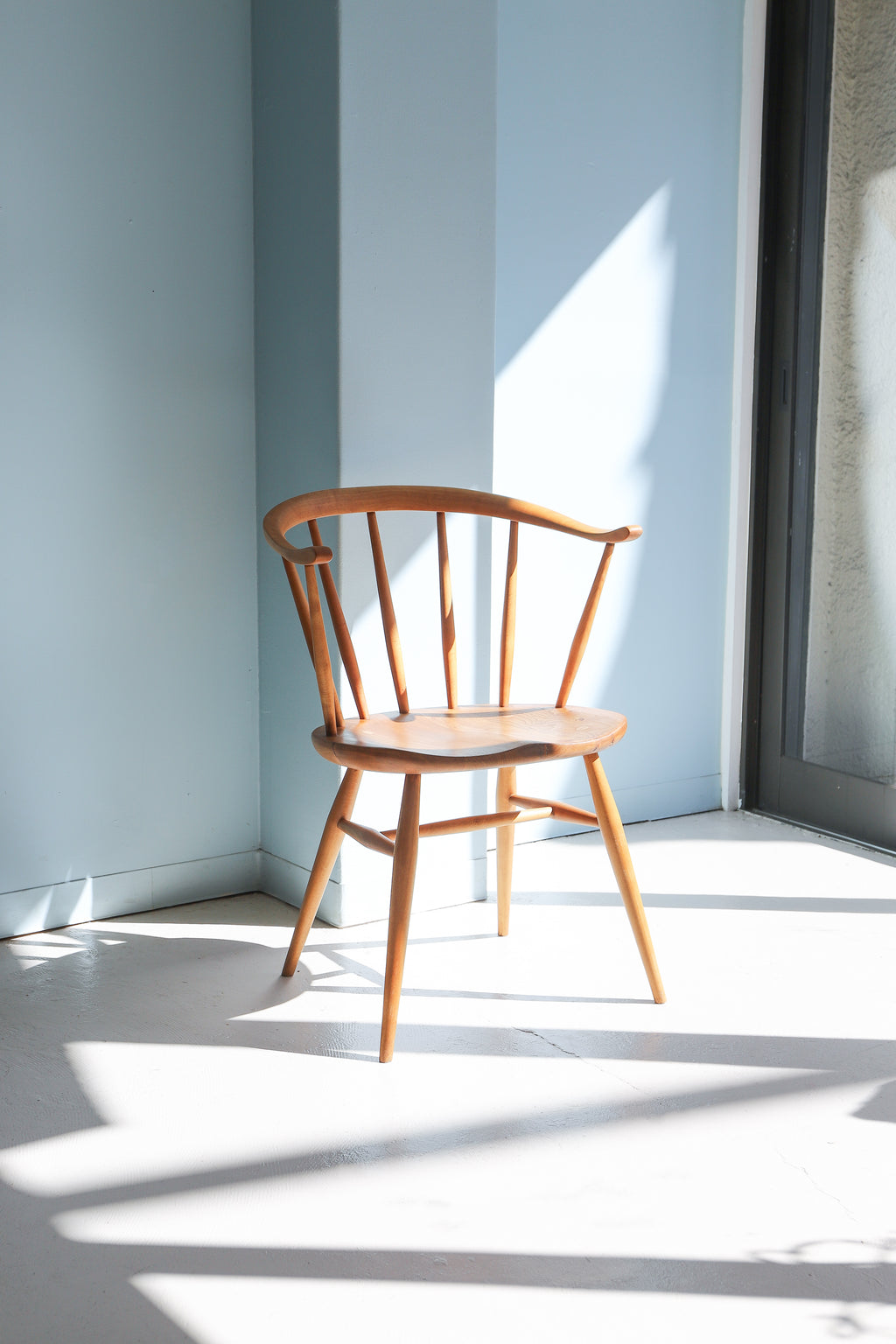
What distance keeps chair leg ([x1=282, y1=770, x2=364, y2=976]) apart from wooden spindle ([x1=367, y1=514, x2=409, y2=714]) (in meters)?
0.16

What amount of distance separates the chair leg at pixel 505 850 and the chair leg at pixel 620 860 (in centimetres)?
26

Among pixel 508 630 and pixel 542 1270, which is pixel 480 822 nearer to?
pixel 508 630

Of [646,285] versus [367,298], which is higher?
[646,285]

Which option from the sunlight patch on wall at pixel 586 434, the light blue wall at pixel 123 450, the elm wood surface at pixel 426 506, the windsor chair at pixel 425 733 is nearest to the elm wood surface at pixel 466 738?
the windsor chair at pixel 425 733

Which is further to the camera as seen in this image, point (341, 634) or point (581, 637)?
point (581, 637)

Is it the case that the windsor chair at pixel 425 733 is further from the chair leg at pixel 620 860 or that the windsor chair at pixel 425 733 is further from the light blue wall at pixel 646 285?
the light blue wall at pixel 646 285

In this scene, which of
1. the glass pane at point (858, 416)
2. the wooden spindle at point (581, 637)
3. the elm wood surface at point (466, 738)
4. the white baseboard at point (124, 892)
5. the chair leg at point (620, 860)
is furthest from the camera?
the glass pane at point (858, 416)

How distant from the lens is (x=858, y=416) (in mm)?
2838

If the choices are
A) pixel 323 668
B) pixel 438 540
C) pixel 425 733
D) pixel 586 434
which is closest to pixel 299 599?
pixel 323 668

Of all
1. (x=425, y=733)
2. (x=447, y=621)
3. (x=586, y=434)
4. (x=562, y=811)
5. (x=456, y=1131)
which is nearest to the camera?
(x=456, y=1131)

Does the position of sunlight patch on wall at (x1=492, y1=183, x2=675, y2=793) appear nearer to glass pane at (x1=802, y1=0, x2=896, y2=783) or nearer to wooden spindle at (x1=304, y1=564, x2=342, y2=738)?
glass pane at (x1=802, y1=0, x2=896, y2=783)

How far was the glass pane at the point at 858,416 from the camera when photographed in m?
2.74

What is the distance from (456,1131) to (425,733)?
1.89 feet

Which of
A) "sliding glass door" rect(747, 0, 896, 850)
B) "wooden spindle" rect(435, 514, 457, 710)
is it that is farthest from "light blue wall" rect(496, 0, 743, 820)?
"wooden spindle" rect(435, 514, 457, 710)
